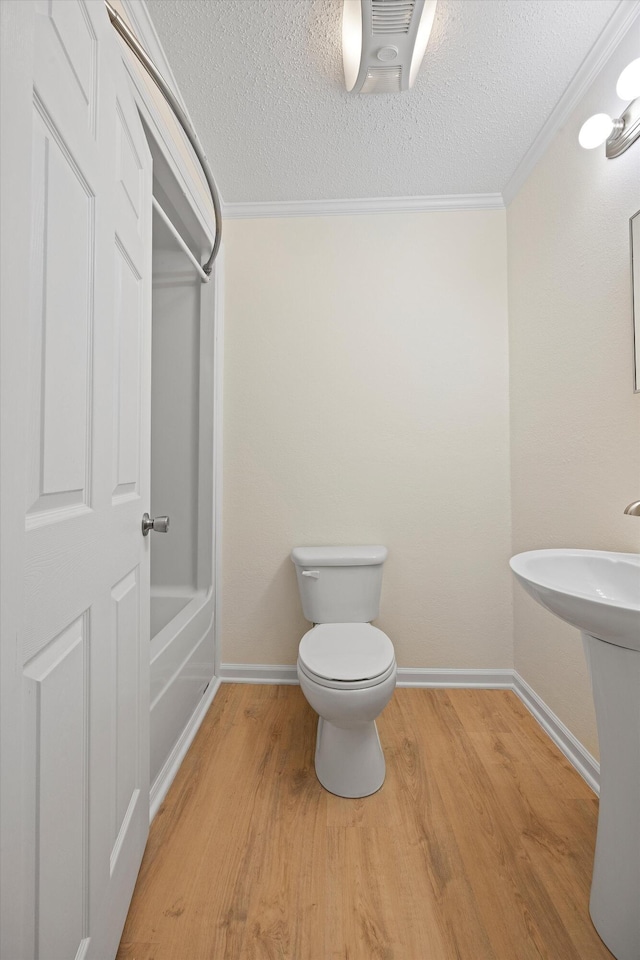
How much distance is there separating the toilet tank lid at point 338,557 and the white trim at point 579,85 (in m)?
1.73

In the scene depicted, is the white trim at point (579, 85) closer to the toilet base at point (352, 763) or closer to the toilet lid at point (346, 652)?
the toilet lid at point (346, 652)

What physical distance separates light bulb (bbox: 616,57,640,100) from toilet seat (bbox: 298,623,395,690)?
1.75 metres

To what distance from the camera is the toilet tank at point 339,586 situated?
1996 millimetres

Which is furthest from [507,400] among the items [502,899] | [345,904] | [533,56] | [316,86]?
[345,904]

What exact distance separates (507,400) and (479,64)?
1242 millimetres

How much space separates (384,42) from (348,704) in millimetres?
1935

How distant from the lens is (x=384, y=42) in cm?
133

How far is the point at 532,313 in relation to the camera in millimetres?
1934

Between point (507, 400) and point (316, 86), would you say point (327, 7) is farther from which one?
point (507, 400)

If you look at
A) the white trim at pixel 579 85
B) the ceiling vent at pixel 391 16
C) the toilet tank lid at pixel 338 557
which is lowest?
the toilet tank lid at pixel 338 557

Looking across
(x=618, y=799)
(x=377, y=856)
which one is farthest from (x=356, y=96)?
(x=377, y=856)

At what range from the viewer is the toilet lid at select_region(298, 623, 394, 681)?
144 centimetres

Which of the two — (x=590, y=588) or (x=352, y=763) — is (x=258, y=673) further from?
(x=590, y=588)

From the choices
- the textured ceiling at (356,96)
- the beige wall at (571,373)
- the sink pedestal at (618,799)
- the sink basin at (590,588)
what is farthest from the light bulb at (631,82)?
the sink pedestal at (618,799)
